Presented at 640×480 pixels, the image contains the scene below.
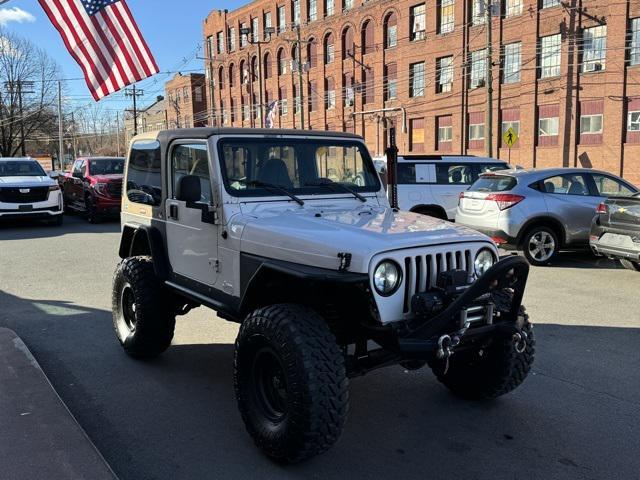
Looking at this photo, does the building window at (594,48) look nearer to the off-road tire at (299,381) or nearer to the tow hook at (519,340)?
the tow hook at (519,340)

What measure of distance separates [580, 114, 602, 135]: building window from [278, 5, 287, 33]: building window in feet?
96.2

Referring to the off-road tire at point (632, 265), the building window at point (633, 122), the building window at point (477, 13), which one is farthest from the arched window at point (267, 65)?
the off-road tire at point (632, 265)

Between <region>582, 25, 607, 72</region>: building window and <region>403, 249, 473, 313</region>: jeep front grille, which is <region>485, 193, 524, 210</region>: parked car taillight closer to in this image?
<region>403, 249, 473, 313</region>: jeep front grille

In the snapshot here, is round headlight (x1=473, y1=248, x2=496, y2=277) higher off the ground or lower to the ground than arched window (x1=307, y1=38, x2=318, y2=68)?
lower

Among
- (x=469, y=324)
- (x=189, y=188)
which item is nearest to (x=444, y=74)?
Result: (x=189, y=188)

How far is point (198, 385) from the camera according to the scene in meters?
4.91

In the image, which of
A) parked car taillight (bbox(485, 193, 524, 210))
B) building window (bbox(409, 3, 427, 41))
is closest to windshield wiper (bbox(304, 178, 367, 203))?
parked car taillight (bbox(485, 193, 524, 210))

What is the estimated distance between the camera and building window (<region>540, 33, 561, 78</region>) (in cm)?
3212

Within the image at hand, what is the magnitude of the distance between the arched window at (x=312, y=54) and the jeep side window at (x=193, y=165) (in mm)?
→ 46066

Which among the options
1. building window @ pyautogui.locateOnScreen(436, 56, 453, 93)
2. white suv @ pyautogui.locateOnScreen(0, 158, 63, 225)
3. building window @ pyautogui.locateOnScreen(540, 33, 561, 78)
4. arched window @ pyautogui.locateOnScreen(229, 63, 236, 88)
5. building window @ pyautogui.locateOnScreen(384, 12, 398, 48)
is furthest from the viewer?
arched window @ pyautogui.locateOnScreen(229, 63, 236, 88)

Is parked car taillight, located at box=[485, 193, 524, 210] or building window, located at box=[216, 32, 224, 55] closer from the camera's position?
parked car taillight, located at box=[485, 193, 524, 210]

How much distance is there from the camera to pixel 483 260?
12.6ft

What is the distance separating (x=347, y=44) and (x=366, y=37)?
2032 mm

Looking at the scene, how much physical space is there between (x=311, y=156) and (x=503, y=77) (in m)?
33.3
